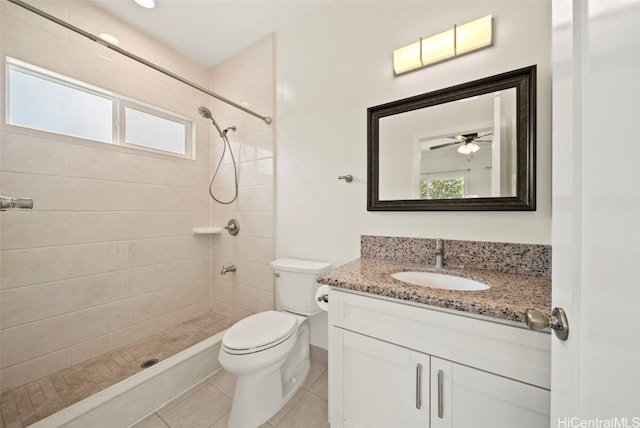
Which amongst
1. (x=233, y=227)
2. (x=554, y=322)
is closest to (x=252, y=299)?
(x=233, y=227)

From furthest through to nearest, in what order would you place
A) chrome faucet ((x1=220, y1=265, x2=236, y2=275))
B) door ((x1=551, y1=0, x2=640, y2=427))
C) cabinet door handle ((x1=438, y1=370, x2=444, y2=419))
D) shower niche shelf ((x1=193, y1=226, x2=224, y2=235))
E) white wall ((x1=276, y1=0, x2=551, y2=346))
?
shower niche shelf ((x1=193, y1=226, x2=224, y2=235))
chrome faucet ((x1=220, y1=265, x2=236, y2=275))
white wall ((x1=276, y1=0, x2=551, y2=346))
cabinet door handle ((x1=438, y1=370, x2=444, y2=419))
door ((x1=551, y1=0, x2=640, y2=427))

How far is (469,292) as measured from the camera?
85 centimetres

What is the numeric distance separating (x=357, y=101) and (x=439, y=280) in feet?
3.91

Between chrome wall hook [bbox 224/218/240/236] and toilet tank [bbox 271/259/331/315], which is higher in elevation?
chrome wall hook [bbox 224/218/240/236]

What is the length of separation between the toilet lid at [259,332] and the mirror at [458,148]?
88 centimetres

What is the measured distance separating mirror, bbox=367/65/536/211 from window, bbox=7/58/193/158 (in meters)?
1.82

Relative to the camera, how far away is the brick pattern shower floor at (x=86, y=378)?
4.00 ft

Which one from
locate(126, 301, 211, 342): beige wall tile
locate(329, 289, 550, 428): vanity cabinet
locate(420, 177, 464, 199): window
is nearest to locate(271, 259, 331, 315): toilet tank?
locate(329, 289, 550, 428): vanity cabinet

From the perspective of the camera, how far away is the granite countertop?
28.8 inches

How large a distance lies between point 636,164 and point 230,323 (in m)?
2.45

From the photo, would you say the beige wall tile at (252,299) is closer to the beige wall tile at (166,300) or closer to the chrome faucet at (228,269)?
the chrome faucet at (228,269)

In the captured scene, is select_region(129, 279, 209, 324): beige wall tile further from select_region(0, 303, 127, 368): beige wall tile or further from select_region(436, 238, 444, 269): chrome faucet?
select_region(436, 238, 444, 269): chrome faucet

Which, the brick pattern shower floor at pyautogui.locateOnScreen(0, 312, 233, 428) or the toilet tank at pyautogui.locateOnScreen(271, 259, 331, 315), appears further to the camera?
the toilet tank at pyautogui.locateOnScreen(271, 259, 331, 315)

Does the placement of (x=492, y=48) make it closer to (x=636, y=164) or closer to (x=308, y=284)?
(x=636, y=164)
